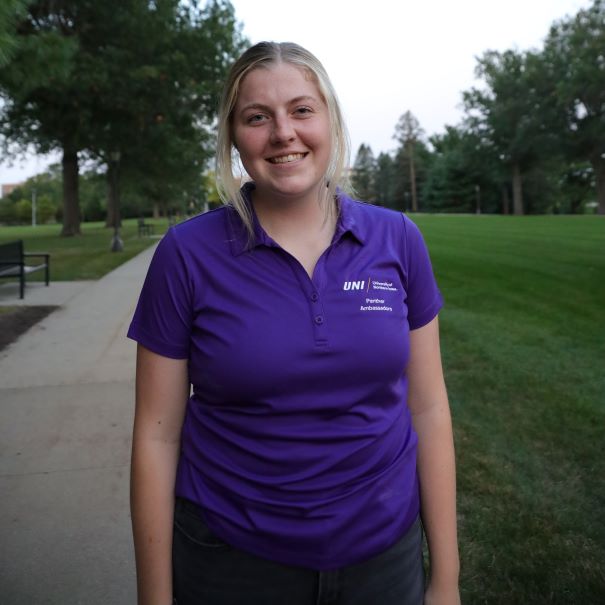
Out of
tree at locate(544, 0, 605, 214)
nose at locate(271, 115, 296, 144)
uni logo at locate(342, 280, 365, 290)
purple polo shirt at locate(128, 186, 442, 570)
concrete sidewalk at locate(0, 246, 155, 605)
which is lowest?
concrete sidewalk at locate(0, 246, 155, 605)

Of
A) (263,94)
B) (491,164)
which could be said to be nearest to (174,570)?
(263,94)

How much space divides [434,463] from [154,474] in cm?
69

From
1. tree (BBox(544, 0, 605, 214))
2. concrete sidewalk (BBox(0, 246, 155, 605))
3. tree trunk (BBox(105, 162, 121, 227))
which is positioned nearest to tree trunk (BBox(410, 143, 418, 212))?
tree (BBox(544, 0, 605, 214))

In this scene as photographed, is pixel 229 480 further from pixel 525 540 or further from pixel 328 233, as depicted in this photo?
pixel 525 540

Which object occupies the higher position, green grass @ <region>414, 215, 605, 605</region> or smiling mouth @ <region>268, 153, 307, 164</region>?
smiling mouth @ <region>268, 153, 307, 164</region>

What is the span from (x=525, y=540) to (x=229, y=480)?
2.44m

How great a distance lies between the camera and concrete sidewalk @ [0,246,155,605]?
9.94 feet

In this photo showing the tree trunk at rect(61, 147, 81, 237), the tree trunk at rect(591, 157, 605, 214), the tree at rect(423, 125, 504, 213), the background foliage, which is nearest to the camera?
the tree trunk at rect(61, 147, 81, 237)

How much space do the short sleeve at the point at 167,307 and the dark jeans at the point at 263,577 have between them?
376 mm

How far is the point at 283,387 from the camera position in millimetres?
1395

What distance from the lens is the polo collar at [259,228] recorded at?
149 cm

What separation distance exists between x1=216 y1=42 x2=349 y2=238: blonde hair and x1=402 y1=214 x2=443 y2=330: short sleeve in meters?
0.22

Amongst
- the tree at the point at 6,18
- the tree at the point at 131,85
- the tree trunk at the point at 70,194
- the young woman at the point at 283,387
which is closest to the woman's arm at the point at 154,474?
the young woman at the point at 283,387

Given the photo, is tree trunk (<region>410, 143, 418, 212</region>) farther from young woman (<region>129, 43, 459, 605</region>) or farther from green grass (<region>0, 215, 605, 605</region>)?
young woman (<region>129, 43, 459, 605</region>)
